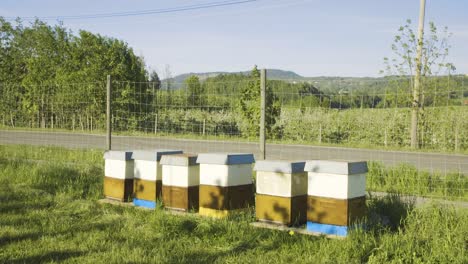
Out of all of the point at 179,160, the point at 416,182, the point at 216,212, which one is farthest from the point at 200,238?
the point at 416,182

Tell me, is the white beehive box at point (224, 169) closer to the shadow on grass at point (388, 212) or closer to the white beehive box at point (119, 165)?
the white beehive box at point (119, 165)

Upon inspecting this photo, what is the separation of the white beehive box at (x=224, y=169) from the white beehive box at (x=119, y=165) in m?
1.49

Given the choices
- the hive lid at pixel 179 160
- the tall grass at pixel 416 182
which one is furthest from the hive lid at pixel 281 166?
the tall grass at pixel 416 182

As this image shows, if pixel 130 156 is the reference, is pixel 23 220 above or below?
below

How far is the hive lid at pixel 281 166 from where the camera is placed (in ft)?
19.3

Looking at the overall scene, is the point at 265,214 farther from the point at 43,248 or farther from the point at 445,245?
the point at 43,248

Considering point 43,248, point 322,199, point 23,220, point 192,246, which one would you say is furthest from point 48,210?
point 322,199

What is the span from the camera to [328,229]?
573 cm

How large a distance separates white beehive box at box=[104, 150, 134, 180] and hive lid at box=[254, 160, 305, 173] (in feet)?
7.69

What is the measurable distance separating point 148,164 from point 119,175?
2.38 feet

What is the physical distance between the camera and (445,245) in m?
4.96

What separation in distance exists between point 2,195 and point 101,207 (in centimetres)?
188

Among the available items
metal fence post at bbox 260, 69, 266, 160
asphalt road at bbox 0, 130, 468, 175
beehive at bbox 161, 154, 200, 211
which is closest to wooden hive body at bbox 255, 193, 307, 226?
beehive at bbox 161, 154, 200, 211

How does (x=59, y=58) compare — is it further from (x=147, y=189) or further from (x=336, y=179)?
(x=336, y=179)
